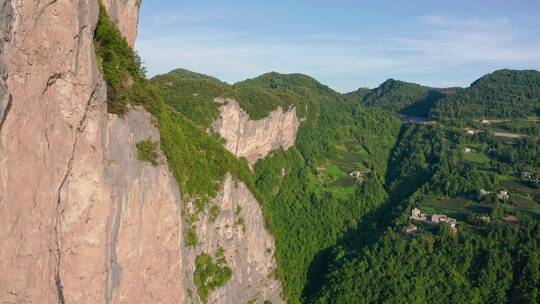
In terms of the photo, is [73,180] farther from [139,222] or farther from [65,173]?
[139,222]

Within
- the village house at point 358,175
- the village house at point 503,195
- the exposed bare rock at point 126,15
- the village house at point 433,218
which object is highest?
the exposed bare rock at point 126,15

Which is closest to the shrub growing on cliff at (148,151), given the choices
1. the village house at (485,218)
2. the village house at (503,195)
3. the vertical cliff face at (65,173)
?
the vertical cliff face at (65,173)

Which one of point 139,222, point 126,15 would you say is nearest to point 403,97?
point 126,15

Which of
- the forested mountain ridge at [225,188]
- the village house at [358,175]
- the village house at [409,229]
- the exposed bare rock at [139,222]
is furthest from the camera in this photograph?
the village house at [358,175]

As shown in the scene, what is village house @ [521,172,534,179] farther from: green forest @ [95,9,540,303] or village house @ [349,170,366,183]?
village house @ [349,170,366,183]

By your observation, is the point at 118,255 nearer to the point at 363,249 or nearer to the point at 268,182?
the point at 363,249

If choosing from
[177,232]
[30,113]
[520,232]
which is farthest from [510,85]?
[30,113]

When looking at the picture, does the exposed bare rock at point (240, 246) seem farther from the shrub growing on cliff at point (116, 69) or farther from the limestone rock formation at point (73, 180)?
the shrub growing on cliff at point (116, 69)

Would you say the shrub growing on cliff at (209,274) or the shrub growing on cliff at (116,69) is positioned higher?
the shrub growing on cliff at (116,69)

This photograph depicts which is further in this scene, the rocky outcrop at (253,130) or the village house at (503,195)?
the village house at (503,195)
